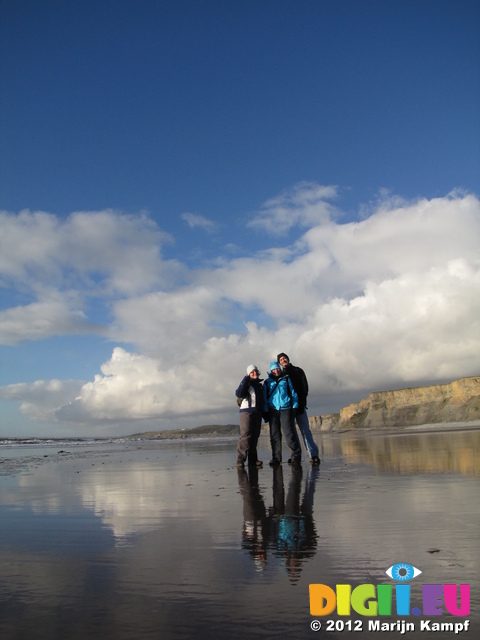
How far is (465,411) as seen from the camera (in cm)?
7244

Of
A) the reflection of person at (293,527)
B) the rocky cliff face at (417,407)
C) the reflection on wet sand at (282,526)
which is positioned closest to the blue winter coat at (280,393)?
the reflection on wet sand at (282,526)

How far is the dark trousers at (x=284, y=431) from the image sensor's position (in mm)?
9477

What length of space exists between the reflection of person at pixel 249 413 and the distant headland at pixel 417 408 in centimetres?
6263

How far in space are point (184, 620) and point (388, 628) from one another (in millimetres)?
856

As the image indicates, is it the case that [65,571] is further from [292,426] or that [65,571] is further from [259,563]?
[292,426]

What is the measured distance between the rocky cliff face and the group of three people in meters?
67.6

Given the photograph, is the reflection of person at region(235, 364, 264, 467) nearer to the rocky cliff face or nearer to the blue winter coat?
the blue winter coat

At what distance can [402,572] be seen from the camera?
2.59m

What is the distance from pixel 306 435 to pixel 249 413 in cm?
124

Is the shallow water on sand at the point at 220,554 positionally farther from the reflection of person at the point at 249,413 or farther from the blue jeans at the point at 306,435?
the reflection of person at the point at 249,413

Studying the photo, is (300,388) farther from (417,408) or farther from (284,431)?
(417,408)

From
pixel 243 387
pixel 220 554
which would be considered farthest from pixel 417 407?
pixel 220 554

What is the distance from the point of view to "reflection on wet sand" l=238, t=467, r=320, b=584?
295 cm

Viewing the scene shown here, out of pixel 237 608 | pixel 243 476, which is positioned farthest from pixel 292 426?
pixel 237 608
